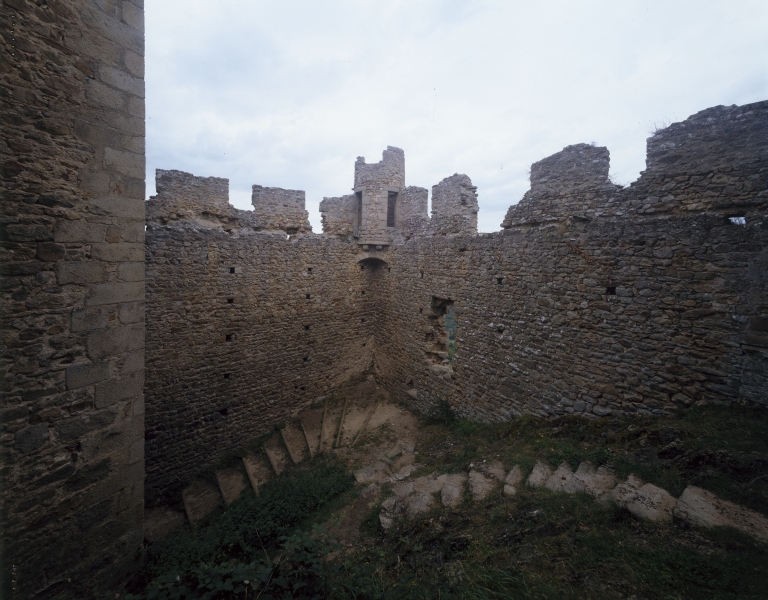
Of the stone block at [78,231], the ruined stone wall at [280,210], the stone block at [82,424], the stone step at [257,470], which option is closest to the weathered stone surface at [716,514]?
the stone block at [82,424]

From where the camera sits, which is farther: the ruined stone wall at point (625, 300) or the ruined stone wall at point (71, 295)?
the ruined stone wall at point (625, 300)

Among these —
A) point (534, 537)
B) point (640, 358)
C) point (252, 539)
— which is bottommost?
point (252, 539)

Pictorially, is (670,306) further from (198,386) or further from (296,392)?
(198,386)

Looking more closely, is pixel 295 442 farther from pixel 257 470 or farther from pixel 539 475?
pixel 539 475

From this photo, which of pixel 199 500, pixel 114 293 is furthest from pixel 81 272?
pixel 199 500

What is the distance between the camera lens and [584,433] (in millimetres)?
5199

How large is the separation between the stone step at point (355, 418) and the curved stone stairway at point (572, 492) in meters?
1.82

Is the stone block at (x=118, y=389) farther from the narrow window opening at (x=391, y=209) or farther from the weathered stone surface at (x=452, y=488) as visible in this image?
the narrow window opening at (x=391, y=209)

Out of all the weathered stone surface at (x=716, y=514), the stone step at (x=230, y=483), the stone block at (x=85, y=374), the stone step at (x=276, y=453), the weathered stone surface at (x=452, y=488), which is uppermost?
the stone block at (x=85, y=374)

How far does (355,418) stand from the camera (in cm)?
924

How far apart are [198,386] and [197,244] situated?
3.21 metres

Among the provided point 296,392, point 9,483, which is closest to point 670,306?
point 9,483

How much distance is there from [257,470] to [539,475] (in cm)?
→ 601

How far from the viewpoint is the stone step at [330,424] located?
8172 mm
